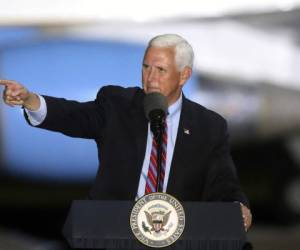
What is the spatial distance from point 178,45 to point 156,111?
355 mm

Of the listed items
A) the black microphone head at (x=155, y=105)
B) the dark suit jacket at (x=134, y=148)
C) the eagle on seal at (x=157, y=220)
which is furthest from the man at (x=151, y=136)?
the eagle on seal at (x=157, y=220)

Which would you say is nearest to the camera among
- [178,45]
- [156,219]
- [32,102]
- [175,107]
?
[156,219]

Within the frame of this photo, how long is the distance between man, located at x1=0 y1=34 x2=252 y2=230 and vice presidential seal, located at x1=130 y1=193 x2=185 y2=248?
0.28 m

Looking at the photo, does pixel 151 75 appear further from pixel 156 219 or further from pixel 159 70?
pixel 156 219

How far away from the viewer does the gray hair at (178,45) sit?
2324 mm

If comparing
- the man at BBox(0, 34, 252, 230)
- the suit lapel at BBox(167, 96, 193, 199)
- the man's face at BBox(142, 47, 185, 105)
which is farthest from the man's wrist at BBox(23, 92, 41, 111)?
the suit lapel at BBox(167, 96, 193, 199)

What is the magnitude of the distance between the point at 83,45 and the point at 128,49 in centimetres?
29

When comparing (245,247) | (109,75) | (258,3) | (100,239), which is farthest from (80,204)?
(258,3)

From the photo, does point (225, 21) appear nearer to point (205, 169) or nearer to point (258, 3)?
point (258, 3)

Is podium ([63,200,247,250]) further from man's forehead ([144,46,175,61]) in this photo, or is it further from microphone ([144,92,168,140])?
man's forehead ([144,46,175,61])

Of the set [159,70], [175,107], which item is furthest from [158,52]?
[175,107]

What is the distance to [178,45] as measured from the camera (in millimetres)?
2340

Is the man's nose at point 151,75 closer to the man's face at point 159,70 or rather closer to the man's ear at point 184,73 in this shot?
the man's face at point 159,70

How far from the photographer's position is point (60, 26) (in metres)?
5.20
